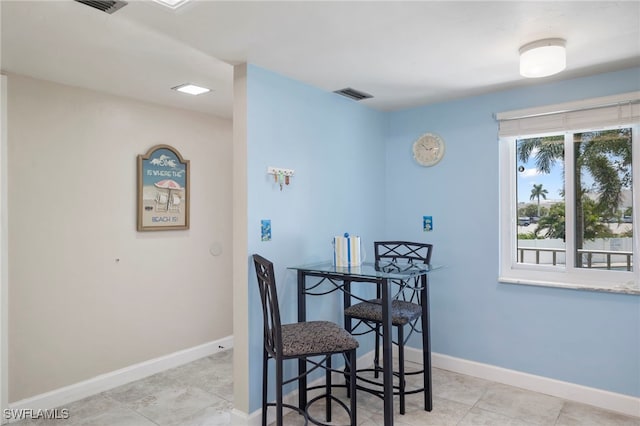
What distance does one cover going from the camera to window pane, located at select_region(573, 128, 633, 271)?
2756mm

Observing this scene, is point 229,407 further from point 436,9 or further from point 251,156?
point 436,9

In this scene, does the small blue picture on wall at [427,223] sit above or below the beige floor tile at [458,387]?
above

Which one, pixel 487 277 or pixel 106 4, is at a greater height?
pixel 106 4

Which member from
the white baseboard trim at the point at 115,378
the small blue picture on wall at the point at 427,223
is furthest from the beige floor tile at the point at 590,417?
the white baseboard trim at the point at 115,378

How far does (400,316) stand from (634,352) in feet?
5.17

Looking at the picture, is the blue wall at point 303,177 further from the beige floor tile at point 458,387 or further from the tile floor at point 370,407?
the beige floor tile at point 458,387

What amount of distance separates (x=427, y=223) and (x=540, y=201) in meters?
0.90

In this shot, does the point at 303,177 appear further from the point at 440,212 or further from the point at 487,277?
the point at 487,277

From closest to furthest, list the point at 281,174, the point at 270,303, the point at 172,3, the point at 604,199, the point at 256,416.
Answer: the point at 172,3
the point at 270,303
the point at 256,416
the point at 281,174
the point at 604,199

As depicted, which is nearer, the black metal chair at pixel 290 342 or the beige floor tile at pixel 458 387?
the black metal chair at pixel 290 342

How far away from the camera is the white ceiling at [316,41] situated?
6.16 feet

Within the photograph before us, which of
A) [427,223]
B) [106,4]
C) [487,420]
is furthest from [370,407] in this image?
[106,4]

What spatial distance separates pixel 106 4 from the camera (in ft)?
5.96

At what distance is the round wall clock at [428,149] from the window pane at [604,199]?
39.5 inches
